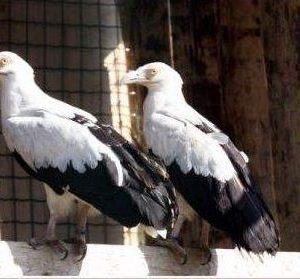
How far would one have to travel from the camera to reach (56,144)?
38.7 ft

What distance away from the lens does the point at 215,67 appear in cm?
1361

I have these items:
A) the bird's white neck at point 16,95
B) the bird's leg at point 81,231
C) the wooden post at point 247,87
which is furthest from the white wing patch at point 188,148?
the wooden post at point 247,87

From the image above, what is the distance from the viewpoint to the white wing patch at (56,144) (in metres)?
11.7

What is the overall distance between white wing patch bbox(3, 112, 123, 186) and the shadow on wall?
2201 millimetres

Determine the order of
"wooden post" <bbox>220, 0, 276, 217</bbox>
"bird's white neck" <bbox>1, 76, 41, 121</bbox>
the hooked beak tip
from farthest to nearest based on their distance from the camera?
"wooden post" <bbox>220, 0, 276, 217</bbox>, the hooked beak tip, "bird's white neck" <bbox>1, 76, 41, 121</bbox>

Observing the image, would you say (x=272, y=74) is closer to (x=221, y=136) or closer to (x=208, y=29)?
(x=208, y=29)

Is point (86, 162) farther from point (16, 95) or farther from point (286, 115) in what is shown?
point (286, 115)

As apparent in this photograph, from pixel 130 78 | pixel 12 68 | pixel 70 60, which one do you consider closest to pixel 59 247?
pixel 12 68

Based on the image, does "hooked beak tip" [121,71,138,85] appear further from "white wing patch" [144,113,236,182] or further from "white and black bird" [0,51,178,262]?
"white and black bird" [0,51,178,262]

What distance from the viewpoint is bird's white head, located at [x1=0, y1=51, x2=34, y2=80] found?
12.2 meters

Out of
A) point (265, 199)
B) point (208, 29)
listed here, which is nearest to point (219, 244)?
point (265, 199)

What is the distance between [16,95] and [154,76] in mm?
815

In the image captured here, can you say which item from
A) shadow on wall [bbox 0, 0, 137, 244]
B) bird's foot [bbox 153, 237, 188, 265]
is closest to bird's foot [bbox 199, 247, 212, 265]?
bird's foot [bbox 153, 237, 188, 265]

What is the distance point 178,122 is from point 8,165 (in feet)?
7.34
